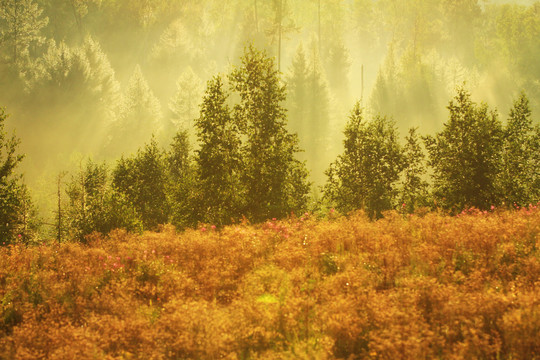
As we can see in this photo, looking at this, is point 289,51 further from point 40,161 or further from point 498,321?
point 498,321

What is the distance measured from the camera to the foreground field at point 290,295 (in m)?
4.95

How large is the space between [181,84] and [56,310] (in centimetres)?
5313

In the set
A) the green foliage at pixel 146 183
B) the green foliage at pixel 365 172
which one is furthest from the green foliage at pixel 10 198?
the green foliage at pixel 365 172

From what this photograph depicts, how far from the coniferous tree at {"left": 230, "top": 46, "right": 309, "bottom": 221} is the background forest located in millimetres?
75

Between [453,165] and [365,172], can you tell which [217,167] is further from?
[453,165]

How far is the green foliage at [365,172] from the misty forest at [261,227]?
0.08 meters

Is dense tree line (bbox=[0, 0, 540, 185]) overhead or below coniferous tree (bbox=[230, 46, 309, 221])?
overhead

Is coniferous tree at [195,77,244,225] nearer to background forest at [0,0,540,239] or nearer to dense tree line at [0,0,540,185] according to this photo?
background forest at [0,0,540,239]

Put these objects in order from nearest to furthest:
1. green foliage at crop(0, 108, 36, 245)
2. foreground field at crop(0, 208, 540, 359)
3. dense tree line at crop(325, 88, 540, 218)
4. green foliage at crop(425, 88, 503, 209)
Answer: foreground field at crop(0, 208, 540, 359) < green foliage at crop(0, 108, 36, 245) < green foliage at crop(425, 88, 503, 209) < dense tree line at crop(325, 88, 540, 218)

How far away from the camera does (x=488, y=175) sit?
749 inches

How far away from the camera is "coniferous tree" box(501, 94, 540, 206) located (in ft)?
66.8

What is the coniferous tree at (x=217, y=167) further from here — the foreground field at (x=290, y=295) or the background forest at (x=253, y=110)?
the foreground field at (x=290, y=295)

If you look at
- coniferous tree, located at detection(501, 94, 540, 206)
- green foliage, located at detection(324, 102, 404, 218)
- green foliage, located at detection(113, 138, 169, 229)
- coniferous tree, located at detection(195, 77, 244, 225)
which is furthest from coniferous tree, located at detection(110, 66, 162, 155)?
coniferous tree, located at detection(501, 94, 540, 206)

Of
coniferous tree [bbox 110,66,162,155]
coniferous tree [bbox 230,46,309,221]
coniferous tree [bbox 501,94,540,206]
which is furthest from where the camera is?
coniferous tree [bbox 110,66,162,155]
